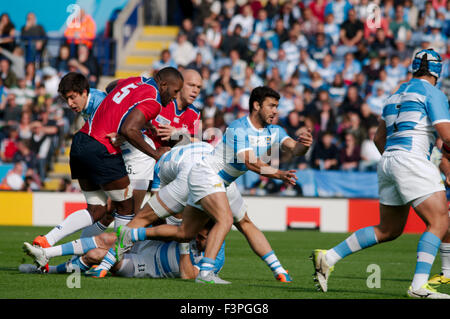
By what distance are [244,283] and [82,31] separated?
16977 millimetres

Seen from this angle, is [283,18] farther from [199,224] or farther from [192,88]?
[199,224]

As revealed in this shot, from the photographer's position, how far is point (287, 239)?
15430mm

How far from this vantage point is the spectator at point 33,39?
2234 centimetres

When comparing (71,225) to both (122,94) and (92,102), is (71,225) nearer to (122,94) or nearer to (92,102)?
(92,102)

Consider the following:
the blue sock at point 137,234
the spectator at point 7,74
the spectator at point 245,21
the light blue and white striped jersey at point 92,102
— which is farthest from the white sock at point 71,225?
the spectator at point 245,21

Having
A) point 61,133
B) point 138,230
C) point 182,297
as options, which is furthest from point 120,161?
point 61,133

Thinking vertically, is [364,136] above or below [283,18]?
below

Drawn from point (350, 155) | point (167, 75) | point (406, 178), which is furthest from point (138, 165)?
point (350, 155)

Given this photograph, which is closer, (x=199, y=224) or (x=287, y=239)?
(x=199, y=224)

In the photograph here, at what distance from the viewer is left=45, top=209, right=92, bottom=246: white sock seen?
9188 millimetres

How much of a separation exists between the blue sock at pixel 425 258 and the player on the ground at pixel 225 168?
63.6 inches

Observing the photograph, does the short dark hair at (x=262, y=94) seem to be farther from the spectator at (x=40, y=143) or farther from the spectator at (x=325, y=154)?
the spectator at (x=40, y=143)

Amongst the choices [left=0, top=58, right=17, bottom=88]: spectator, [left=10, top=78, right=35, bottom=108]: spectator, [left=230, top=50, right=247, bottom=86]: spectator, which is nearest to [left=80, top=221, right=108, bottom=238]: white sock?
[left=230, top=50, right=247, bottom=86]: spectator

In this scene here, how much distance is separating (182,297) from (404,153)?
236 centimetres
